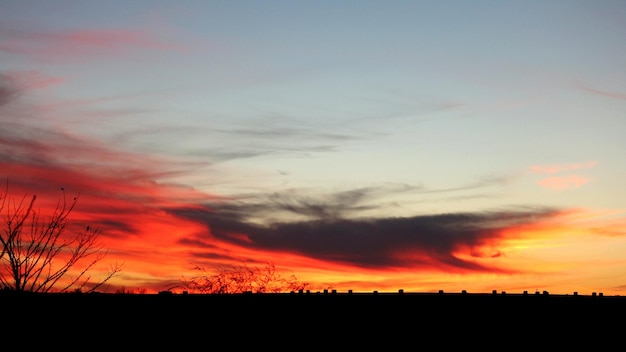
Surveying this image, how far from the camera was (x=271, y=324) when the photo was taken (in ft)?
70.3

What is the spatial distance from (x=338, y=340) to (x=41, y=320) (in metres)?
7.48

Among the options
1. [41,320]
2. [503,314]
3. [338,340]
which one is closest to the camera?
[41,320]

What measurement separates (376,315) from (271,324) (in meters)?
2.98

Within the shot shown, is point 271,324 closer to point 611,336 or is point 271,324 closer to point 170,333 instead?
point 170,333

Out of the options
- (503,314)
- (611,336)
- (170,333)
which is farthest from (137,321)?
(611,336)

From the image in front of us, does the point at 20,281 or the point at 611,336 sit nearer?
the point at 20,281

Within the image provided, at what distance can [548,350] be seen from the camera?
872 inches

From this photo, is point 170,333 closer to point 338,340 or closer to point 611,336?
point 338,340

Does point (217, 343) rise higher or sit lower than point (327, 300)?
lower

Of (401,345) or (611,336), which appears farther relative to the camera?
(611,336)

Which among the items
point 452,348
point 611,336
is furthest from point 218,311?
point 611,336

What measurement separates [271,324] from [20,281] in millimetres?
6589

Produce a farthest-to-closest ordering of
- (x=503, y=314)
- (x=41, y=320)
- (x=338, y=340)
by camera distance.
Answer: (x=503, y=314) → (x=338, y=340) → (x=41, y=320)

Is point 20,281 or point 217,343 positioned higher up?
point 20,281
